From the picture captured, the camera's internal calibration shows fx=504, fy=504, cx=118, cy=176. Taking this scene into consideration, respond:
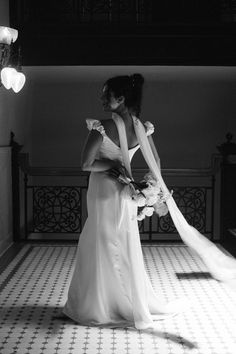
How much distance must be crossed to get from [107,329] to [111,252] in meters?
0.64

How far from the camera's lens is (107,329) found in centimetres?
418

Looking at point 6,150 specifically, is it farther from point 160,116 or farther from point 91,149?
point 160,116

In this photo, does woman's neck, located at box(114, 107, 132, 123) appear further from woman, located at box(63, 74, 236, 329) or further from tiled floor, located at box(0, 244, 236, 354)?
tiled floor, located at box(0, 244, 236, 354)

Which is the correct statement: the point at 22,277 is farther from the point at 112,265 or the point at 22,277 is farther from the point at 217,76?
the point at 217,76

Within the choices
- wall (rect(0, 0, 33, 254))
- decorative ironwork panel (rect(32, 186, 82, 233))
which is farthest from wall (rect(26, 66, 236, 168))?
wall (rect(0, 0, 33, 254))

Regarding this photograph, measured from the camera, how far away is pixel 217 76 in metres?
9.66

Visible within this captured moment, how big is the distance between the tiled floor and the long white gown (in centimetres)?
16

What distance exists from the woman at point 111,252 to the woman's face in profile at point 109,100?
3 cm

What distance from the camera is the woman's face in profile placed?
3.95 m

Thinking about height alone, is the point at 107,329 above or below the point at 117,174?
below

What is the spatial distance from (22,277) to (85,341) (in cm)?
217
